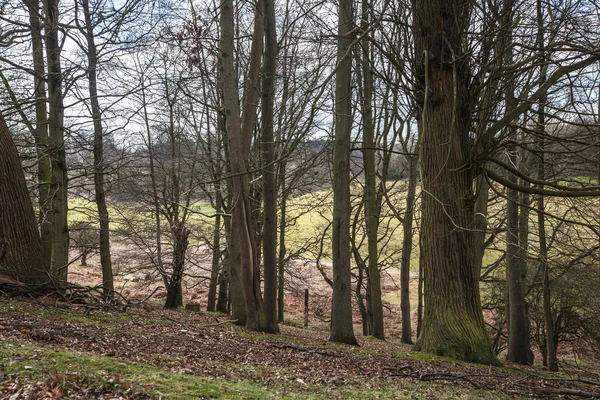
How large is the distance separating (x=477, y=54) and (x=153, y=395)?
773 centimetres

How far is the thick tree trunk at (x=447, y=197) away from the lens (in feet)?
28.4

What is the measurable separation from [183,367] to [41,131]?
30.5 feet

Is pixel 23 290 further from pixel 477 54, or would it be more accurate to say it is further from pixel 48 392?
pixel 477 54

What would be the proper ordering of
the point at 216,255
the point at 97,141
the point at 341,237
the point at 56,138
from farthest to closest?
the point at 216,255 < the point at 97,141 < the point at 56,138 < the point at 341,237

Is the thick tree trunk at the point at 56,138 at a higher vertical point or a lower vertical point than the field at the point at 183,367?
higher

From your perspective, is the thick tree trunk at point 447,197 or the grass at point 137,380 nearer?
the grass at point 137,380

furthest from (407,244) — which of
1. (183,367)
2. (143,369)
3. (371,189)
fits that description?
(143,369)

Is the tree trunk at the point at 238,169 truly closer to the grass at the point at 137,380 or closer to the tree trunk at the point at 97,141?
the tree trunk at the point at 97,141

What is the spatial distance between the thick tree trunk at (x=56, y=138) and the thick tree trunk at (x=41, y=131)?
16 centimetres

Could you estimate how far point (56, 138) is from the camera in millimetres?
11727

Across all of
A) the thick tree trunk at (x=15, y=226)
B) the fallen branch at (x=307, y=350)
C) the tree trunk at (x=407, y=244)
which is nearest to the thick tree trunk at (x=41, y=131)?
the thick tree trunk at (x=15, y=226)

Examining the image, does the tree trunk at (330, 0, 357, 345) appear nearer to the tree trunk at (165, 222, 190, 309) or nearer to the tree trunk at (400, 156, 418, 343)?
the tree trunk at (165, 222, 190, 309)

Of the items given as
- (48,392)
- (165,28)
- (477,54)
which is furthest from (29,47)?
(48,392)

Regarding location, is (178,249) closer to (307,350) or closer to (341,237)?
(341,237)
